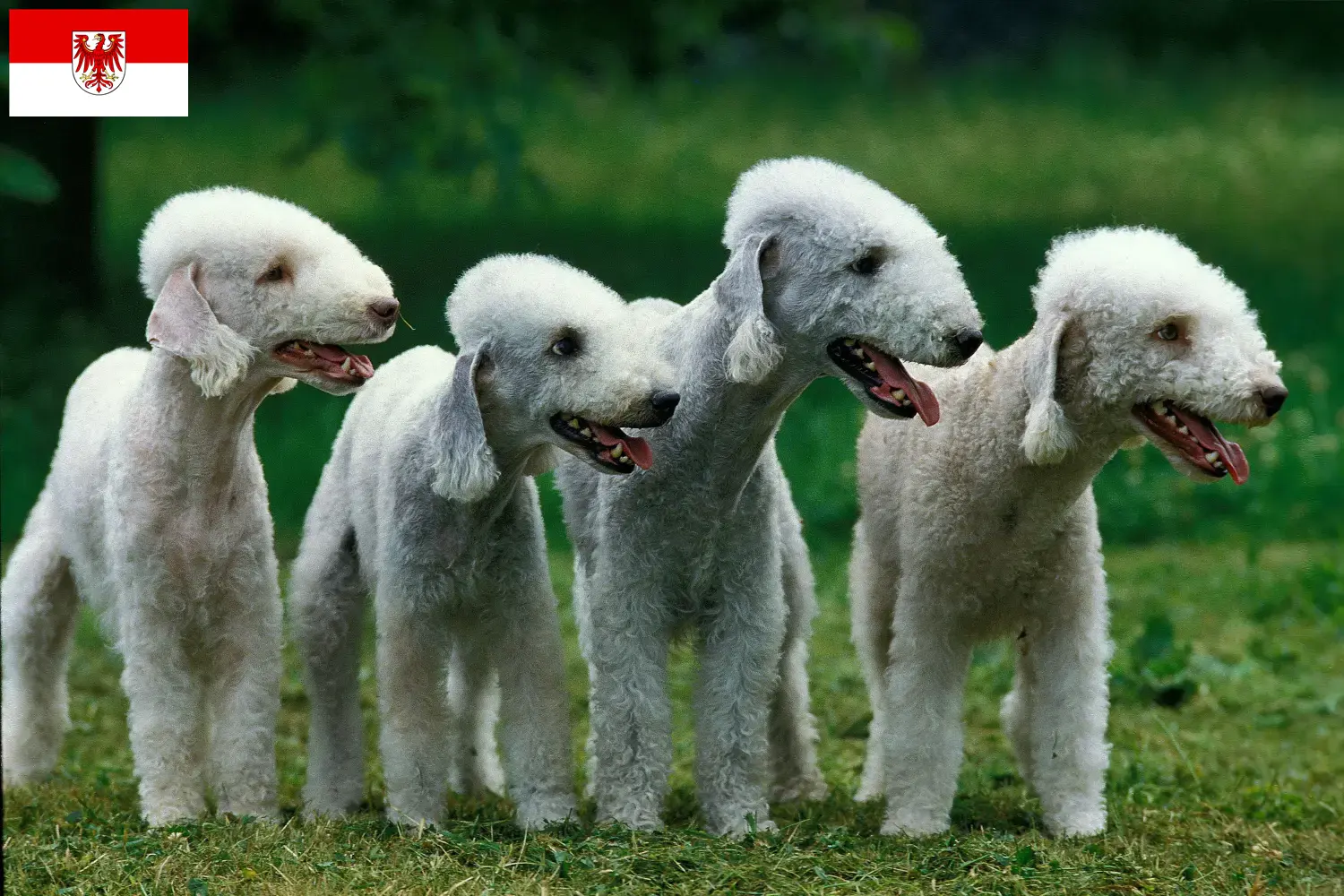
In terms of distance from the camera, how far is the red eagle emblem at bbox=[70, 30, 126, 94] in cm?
517

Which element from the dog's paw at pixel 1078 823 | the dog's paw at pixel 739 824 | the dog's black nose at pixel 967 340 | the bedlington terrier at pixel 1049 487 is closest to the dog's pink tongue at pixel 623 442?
the dog's black nose at pixel 967 340

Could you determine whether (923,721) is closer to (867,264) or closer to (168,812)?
(867,264)

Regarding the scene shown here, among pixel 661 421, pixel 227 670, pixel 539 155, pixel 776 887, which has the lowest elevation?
pixel 776 887

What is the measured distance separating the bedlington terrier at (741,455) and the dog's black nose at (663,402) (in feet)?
0.68

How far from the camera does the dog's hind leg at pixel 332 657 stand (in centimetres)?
576

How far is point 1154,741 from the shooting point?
7.10 m

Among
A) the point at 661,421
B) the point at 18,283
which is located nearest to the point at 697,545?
the point at 661,421

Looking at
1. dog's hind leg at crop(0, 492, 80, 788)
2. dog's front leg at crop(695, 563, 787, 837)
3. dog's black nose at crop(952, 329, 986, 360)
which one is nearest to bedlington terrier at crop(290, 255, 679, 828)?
dog's front leg at crop(695, 563, 787, 837)

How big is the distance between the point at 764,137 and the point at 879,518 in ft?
50.8

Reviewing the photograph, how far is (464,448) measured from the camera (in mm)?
4969

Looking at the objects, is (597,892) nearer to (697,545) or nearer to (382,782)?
(697,545)

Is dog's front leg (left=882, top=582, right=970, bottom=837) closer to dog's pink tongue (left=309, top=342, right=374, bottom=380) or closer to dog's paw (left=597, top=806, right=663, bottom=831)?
dog's paw (left=597, top=806, right=663, bottom=831)

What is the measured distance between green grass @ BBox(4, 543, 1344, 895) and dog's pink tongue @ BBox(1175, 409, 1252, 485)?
3.89 ft

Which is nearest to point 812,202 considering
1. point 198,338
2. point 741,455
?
point 741,455
